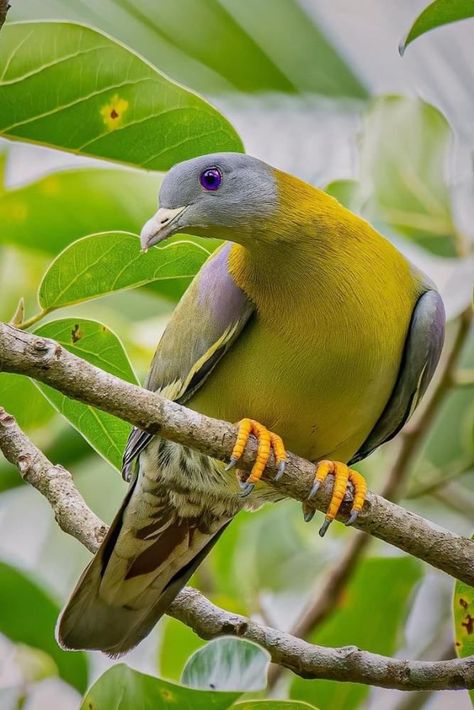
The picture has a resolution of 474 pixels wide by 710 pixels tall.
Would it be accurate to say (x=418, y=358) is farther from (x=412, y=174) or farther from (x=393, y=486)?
(x=412, y=174)

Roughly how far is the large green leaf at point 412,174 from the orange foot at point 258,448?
1.51 metres

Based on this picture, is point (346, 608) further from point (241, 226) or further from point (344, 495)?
point (241, 226)

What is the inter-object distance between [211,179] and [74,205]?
664 mm

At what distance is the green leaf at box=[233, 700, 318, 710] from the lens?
2338 mm

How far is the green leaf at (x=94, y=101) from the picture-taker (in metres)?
2.76

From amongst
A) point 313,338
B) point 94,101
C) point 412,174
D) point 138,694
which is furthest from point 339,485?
point 412,174

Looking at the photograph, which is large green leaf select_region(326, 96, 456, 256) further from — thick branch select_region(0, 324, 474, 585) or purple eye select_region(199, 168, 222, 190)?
thick branch select_region(0, 324, 474, 585)

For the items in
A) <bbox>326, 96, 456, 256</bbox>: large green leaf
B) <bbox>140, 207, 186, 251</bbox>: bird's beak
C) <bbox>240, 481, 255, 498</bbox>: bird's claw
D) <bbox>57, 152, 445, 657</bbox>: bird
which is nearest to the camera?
<bbox>140, 207, 186, 251</bbox>: bird's beak

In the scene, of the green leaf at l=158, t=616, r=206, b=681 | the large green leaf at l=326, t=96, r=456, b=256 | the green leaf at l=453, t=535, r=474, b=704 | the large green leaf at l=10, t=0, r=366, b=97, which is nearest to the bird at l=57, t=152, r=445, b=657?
the green leaf at l=158, t=616, r=206, b=681

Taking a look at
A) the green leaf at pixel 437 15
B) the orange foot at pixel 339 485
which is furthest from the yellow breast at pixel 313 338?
the green leaf at pixel 437 15

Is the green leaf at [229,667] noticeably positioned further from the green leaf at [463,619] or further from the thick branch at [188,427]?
the green leaf at [463,619]

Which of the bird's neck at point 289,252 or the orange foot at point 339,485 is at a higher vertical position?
the bird's neck at point 289,252

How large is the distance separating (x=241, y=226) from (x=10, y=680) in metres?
2.02

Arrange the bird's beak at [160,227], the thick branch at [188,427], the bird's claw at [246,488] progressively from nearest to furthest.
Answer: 1. the thick branch at [188,427]
2. the bird's beak at [160,227]
3. the bird's claw at [246,488]
